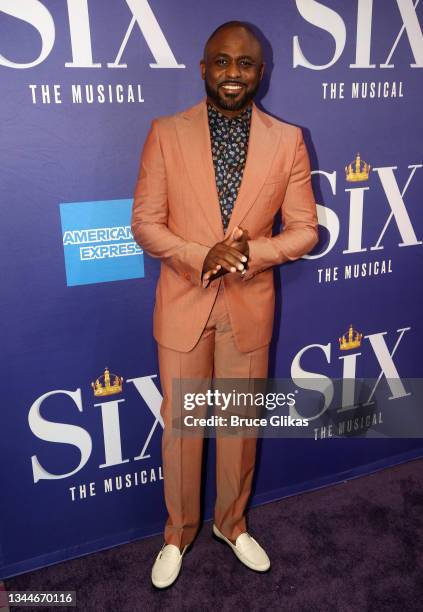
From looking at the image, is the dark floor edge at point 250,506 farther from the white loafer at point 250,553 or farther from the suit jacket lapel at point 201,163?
the suit jacket lapel at point 201,163

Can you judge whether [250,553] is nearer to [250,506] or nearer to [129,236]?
[250,506]

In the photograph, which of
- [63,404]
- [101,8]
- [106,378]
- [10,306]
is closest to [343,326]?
[106,378]

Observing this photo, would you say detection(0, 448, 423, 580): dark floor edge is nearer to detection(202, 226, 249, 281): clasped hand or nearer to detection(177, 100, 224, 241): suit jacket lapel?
detection(202, 226, 249, 281): clasped hand

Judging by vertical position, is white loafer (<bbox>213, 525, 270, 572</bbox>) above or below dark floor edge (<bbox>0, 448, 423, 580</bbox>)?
above

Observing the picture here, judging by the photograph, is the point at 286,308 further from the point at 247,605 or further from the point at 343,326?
the point at 247,605

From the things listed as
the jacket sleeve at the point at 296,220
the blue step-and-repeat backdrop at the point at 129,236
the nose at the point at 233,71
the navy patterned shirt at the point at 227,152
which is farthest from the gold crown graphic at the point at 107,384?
the nose at the point at 233,71

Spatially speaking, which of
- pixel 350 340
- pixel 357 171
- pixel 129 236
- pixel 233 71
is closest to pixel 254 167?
pixel 233 71

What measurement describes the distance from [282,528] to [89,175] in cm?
183

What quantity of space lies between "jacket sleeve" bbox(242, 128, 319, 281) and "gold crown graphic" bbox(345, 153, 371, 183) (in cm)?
49

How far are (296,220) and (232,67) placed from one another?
585 millimetres

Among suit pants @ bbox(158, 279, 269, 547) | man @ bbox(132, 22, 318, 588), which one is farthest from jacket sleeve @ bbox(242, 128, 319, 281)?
suit pants @ bbox(158, 279, 269, 547)

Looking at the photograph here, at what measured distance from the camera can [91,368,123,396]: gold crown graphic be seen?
2443 mm

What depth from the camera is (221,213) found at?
2.08m

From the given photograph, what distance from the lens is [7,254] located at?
215 centimetres
